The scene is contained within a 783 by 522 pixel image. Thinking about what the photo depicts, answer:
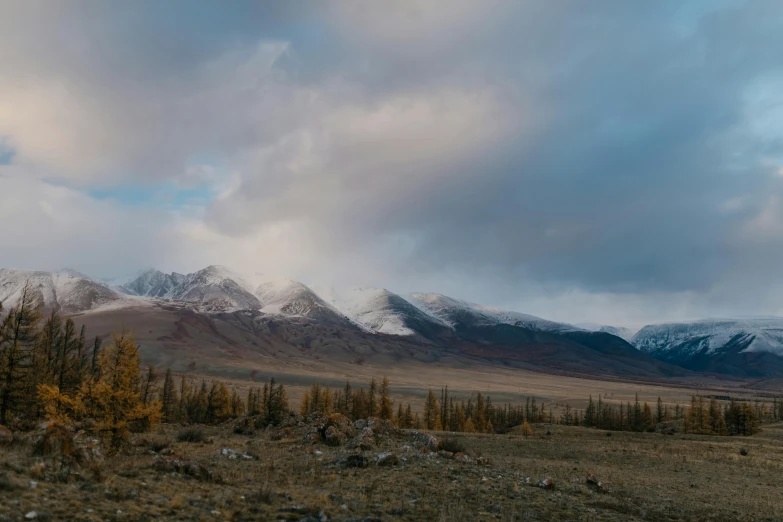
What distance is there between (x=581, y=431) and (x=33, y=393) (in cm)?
6544

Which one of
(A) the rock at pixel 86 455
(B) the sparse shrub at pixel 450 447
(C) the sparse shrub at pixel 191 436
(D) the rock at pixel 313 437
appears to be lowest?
(C) the sparse shrub at pixel 191 436

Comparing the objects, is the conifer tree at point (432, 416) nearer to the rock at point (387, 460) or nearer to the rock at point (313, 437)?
the rock at point (313, 437)

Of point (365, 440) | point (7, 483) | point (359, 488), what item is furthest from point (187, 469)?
point (365, 440)

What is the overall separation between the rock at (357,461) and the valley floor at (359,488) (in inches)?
3.8

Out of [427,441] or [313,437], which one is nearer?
[427,441]

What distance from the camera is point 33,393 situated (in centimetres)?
4625

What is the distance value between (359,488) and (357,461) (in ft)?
17.9

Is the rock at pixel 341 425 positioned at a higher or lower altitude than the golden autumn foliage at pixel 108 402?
lower

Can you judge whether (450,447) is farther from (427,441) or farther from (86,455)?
A: (86,455)

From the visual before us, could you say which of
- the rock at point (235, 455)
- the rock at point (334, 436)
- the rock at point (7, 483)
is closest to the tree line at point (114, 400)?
the rock at point (235, 455)

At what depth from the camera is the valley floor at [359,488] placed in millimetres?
12133

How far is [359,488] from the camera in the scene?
58.2ft

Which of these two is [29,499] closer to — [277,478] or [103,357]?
[277,478]

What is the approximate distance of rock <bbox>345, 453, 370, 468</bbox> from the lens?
74.6 feet
